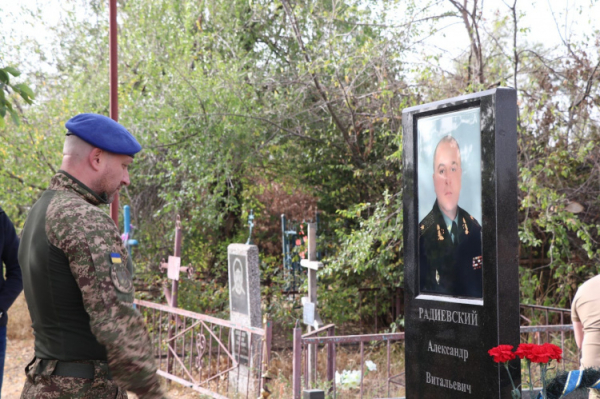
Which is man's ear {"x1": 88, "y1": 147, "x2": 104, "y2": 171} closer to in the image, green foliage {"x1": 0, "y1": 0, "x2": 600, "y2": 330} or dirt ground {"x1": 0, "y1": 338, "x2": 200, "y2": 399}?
dirt ground {"x1": 0, "y1": 338, "x2": 200, "y2": 399}

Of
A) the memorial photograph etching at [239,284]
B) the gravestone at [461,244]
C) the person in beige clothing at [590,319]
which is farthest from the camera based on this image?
the memorial photograph etching at [239,284]

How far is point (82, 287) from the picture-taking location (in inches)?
88.0

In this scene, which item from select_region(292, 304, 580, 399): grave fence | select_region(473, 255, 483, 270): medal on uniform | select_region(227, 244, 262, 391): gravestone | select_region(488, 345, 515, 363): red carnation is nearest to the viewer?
select_region(488, 345, 515, 363): red carnation

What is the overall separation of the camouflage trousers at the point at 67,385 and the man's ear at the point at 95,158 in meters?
0.74

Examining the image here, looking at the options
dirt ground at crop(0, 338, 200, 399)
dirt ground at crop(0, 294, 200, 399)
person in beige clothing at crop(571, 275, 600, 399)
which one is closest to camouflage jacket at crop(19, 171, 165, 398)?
person in beige clothing at crop(571, 275, 600, 399)

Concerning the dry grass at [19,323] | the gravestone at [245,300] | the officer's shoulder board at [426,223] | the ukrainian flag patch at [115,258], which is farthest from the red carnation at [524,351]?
the dry grass at [19,323]

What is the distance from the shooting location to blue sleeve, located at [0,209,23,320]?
440cm

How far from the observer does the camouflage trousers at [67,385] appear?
2.34 metres

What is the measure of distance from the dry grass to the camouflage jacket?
38.8 feet

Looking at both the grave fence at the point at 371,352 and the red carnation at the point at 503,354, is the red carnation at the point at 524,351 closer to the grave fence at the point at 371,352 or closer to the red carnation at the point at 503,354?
the red carnation at the point at 503,354

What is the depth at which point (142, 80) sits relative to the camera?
1222 centimetres

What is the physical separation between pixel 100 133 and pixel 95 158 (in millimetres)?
105

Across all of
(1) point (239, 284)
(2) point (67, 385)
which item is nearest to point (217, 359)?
(1) point (239, 284)

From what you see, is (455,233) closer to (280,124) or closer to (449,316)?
(449,316)
